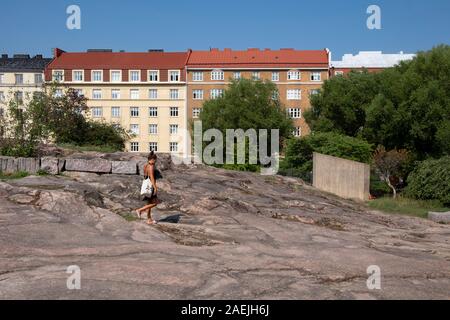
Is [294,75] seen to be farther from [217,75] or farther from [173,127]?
[173,127]

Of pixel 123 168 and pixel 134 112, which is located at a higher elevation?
pixel 134 112

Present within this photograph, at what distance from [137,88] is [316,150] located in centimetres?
4425

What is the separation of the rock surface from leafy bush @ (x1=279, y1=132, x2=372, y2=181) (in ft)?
57.7

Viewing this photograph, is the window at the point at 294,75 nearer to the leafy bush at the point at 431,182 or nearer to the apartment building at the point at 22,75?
the apartment building at the point at 22,75

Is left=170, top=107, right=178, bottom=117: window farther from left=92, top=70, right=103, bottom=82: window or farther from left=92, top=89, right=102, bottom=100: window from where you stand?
left=92, top=70, right=103, bottom=82: window

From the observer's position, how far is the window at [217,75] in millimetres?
73688

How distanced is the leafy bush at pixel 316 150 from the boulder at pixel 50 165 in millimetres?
19503

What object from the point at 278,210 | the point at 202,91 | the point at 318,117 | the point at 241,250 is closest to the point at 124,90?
the point at 202,91

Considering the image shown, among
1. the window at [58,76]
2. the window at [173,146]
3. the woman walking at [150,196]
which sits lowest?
the window at [173,146]

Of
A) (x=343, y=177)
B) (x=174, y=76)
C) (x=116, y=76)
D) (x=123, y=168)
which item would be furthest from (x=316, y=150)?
(x=116, y=76)

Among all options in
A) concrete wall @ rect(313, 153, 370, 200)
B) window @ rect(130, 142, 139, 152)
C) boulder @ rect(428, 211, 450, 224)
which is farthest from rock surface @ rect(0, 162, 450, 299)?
window @ rect(130, 142, 139, 152)

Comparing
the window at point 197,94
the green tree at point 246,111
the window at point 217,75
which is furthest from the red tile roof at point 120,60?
the green tree at point 246,111

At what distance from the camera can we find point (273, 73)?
73.2 metres

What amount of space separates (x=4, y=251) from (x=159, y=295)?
10.8 ft
